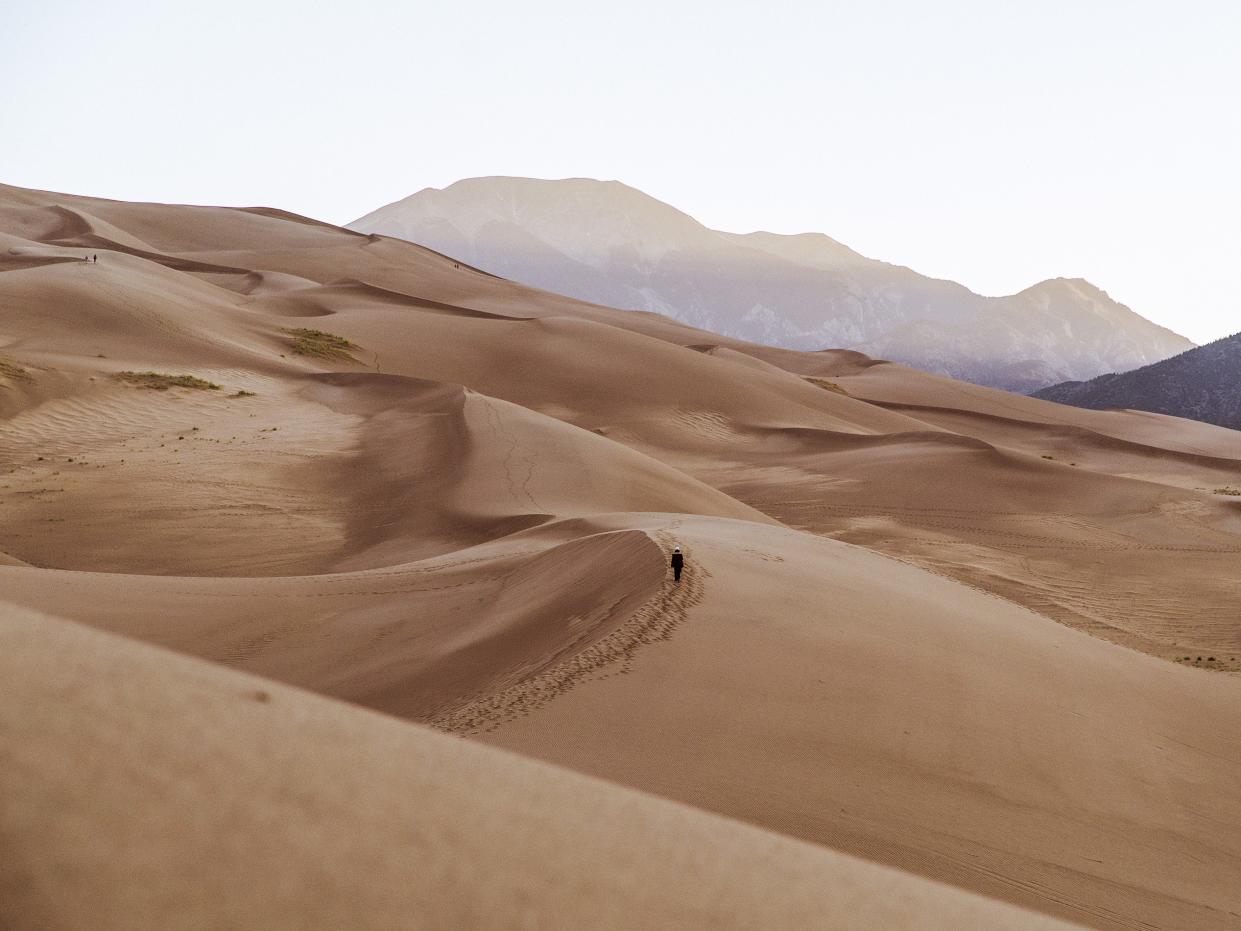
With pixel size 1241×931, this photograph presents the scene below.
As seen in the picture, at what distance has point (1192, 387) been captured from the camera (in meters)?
72.2

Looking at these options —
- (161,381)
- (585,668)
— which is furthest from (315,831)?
(161,381)

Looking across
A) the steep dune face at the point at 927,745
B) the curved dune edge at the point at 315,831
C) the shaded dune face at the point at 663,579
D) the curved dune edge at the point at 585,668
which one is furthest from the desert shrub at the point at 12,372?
the curved dune edge at the point at 315,831

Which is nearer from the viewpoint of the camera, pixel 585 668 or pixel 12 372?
pixel 585 668

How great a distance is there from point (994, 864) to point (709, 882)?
251cm

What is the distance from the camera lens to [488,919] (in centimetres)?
204

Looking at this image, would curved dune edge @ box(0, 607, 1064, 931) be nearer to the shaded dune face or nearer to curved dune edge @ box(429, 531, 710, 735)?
the shaded dune face

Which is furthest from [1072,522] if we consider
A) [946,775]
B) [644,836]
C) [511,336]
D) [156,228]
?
[156,228]

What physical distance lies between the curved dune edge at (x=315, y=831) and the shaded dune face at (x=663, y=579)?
59mm

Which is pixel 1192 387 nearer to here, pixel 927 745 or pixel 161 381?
pixel 161 381

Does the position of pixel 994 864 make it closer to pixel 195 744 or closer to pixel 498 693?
pixel 498 693

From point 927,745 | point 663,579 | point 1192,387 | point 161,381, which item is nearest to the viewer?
point 927,745

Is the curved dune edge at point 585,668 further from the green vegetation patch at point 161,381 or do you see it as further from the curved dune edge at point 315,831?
the green vegetation patch at point 161,381

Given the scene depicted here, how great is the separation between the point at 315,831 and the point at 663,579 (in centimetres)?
537

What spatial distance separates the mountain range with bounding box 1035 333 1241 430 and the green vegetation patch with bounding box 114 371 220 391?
64861mm
